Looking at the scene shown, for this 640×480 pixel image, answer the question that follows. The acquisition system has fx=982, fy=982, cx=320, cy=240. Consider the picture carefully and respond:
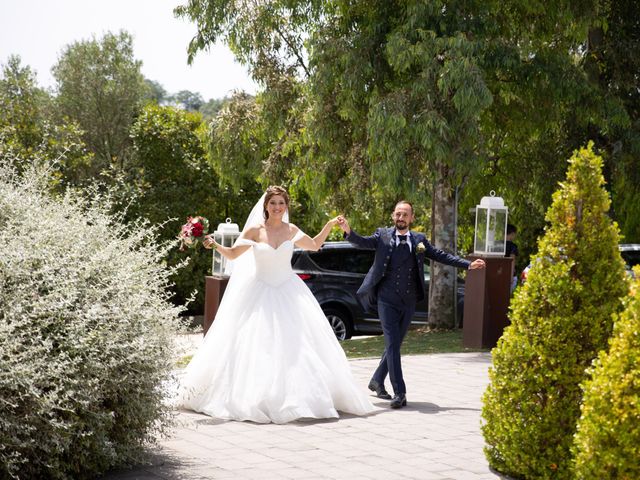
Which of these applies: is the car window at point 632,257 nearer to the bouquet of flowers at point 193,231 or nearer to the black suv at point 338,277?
the black suv at point 338,277

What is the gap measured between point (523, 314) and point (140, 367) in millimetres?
2550

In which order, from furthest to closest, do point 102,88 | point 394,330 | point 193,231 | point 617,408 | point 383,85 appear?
point 102,88, point 383,85, point 193,231, point 394,330, point 617,408

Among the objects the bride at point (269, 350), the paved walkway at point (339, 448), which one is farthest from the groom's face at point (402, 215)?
the paved walkway at point (339, 448)

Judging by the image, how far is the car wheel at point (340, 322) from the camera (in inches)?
687

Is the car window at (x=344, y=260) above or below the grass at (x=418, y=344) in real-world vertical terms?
above

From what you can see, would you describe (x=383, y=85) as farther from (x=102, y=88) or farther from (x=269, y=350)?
(x=102, y=88)

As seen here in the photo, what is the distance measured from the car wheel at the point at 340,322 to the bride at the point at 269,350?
303 inches

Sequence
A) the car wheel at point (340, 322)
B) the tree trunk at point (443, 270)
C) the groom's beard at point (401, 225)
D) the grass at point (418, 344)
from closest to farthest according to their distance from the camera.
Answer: the groom's beard at point (401, 225)
the grass at point (418, 344)
the car wheel at point (340, 322)
the tree trunk at point (443, 270)

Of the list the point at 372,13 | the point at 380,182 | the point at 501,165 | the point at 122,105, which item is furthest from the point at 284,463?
the point at 122,105

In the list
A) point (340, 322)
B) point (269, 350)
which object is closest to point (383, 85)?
point (340, 322)

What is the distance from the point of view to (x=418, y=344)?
15500 millimetres

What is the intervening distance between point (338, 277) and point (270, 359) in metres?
8.48

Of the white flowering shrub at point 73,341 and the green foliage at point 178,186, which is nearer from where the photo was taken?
the white flowering shrub at point 73,341

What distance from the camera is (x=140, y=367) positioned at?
6586 mm
